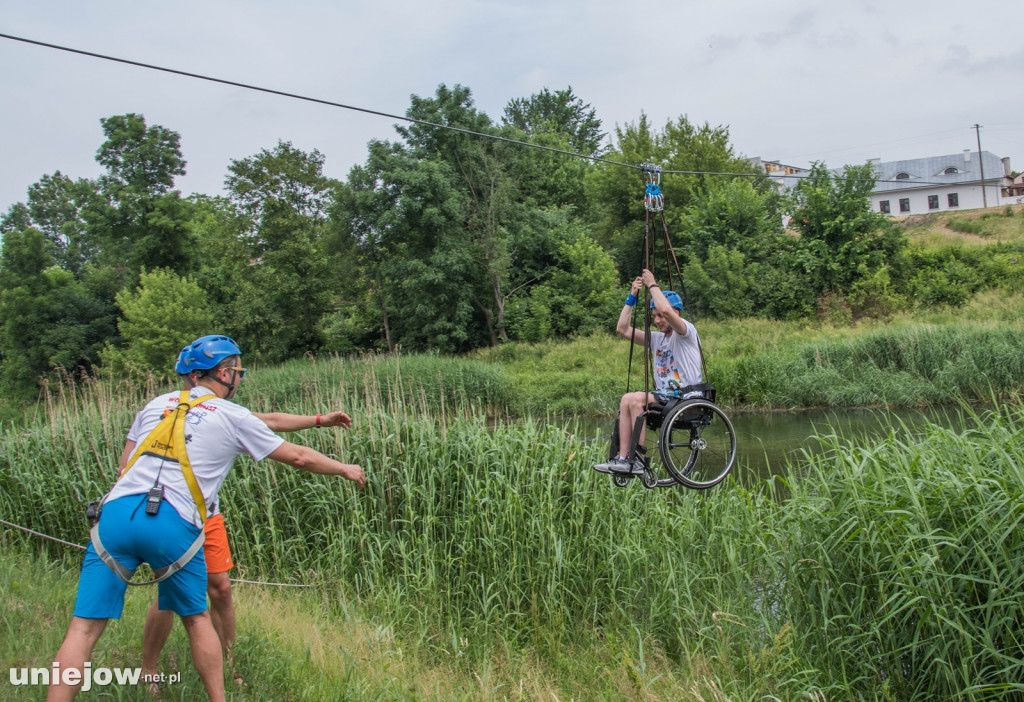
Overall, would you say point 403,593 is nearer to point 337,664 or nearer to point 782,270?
point 337,664

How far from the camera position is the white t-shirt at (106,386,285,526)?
367 centimetres

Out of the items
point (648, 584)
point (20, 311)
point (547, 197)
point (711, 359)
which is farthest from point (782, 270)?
point (20, 311)

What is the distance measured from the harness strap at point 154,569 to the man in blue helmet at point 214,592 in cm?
32

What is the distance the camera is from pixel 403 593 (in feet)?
23.1

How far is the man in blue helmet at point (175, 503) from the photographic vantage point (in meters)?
3.56

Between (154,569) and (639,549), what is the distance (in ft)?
15.7

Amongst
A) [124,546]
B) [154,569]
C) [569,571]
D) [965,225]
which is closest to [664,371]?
[569,571]

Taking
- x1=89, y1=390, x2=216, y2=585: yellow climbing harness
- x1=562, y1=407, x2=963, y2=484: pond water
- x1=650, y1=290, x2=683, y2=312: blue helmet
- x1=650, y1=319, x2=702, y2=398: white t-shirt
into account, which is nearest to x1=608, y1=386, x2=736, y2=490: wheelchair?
x1=650, y1=319, x2=702, y2=398: white t-shirt

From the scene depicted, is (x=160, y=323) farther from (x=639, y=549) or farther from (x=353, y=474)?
(x=353, y=474)

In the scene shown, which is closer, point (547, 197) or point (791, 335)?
point (791, 335)

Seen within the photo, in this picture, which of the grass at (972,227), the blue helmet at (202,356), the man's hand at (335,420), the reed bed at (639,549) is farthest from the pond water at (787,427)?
the grass at (972,227)

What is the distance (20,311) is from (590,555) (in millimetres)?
35468

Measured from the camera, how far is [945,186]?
6034 cm

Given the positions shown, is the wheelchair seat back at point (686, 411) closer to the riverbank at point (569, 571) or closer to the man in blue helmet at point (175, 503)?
the riverbank at point (569, 571)
